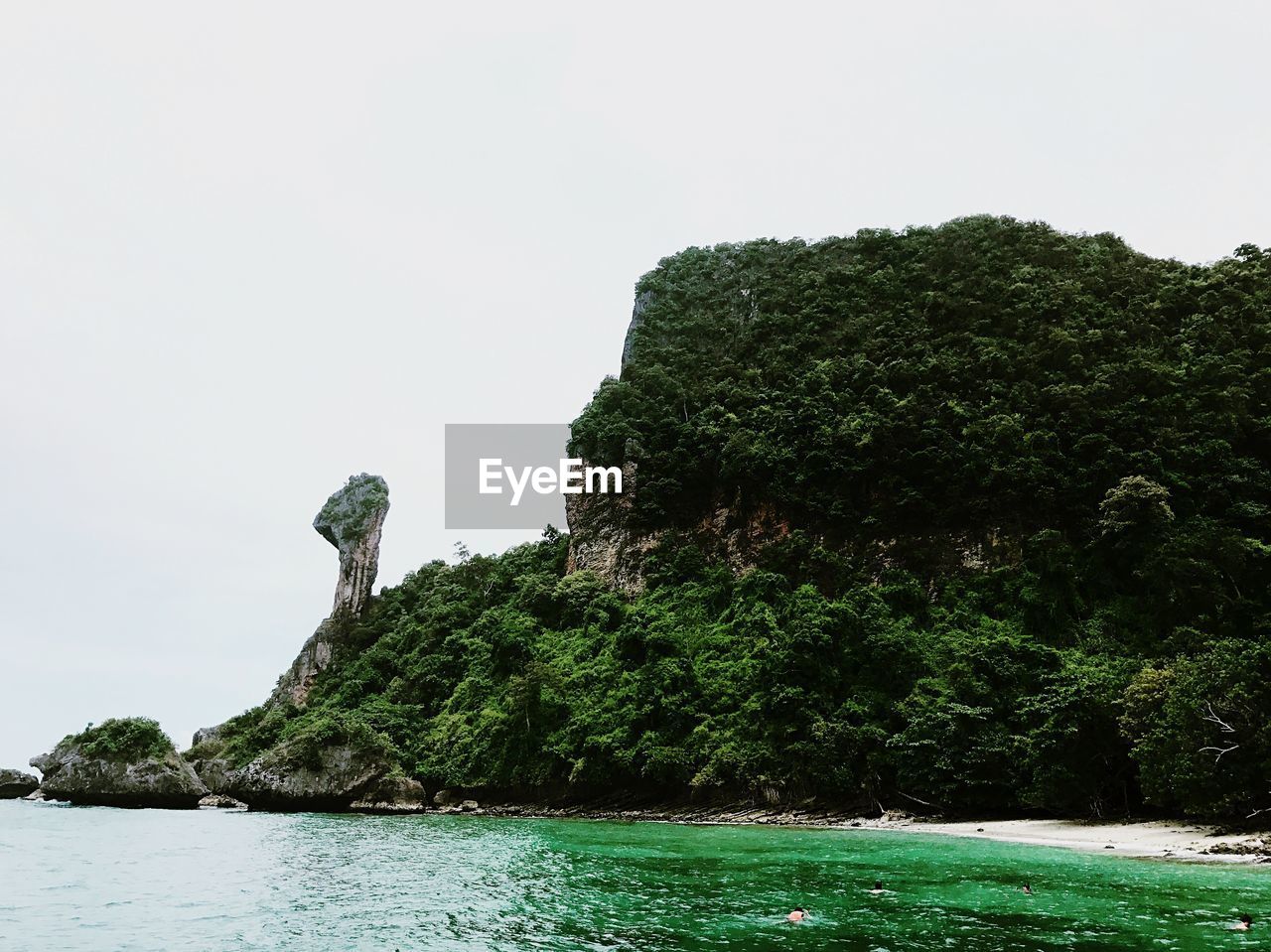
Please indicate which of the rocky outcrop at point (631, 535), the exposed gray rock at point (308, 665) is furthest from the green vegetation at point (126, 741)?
the rocky outcrop at point (631, 535)

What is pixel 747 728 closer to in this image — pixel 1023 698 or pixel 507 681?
pixel 1023 698

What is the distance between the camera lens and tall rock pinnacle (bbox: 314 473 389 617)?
62469 millimetres

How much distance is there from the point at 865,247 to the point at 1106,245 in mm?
15275

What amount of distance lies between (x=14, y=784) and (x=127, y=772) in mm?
21120

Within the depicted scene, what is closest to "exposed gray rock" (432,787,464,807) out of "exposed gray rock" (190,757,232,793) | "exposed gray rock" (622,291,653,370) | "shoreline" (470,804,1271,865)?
"shoreline" (470,804,1271,865)

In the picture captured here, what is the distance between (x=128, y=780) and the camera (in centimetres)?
4572

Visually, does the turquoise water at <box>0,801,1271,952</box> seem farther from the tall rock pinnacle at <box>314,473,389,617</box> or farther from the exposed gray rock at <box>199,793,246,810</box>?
the tall rock pinnacle at <box>314,473,389,617</box>

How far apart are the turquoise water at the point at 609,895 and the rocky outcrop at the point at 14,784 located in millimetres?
41190

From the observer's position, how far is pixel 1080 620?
109 ft

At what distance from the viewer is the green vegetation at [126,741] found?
45625 mm

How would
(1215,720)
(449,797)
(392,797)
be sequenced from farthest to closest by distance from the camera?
(449,797) < (392,797) < (1215,720)

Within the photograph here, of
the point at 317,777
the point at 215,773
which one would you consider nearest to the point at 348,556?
the point at 215,773

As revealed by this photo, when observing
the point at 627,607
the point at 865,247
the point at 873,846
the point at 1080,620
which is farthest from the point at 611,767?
the point at 865,247

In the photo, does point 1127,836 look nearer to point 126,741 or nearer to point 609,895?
point 609,895
